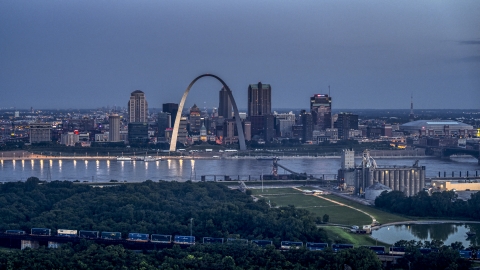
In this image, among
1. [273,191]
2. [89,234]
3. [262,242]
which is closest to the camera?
[262,242]

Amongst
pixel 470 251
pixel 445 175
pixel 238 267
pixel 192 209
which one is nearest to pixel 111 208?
pixel 192 209

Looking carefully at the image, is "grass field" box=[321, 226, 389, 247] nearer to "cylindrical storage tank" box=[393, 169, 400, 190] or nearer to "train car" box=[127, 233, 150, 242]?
"train car" box=[127, 233, 150, 242]

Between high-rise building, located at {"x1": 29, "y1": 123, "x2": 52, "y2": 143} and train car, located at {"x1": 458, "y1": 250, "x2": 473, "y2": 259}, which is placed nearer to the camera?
train car, located at {"x1": 458, "y1": 250, "x2": 473, "y2": 259}

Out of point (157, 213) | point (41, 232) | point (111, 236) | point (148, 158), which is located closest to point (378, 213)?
point (157, 213)

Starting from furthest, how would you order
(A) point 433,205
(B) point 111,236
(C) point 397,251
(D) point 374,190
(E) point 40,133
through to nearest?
(E) point 40,133
(D) point 374,190
(A) point 433,205
(B) point 111,236
(C) point 397,251

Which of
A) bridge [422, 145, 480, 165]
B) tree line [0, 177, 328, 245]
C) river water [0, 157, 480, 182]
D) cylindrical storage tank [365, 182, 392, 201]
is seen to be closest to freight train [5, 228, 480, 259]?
tree line [0, 177, 328, 245]

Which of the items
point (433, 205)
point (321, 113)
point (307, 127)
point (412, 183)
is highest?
point (321, 113)

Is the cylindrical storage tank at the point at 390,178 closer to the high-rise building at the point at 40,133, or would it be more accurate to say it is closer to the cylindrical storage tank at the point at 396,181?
the cylindrical storage tank at the point at 396,181

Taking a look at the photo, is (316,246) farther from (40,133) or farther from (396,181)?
(40,133)
